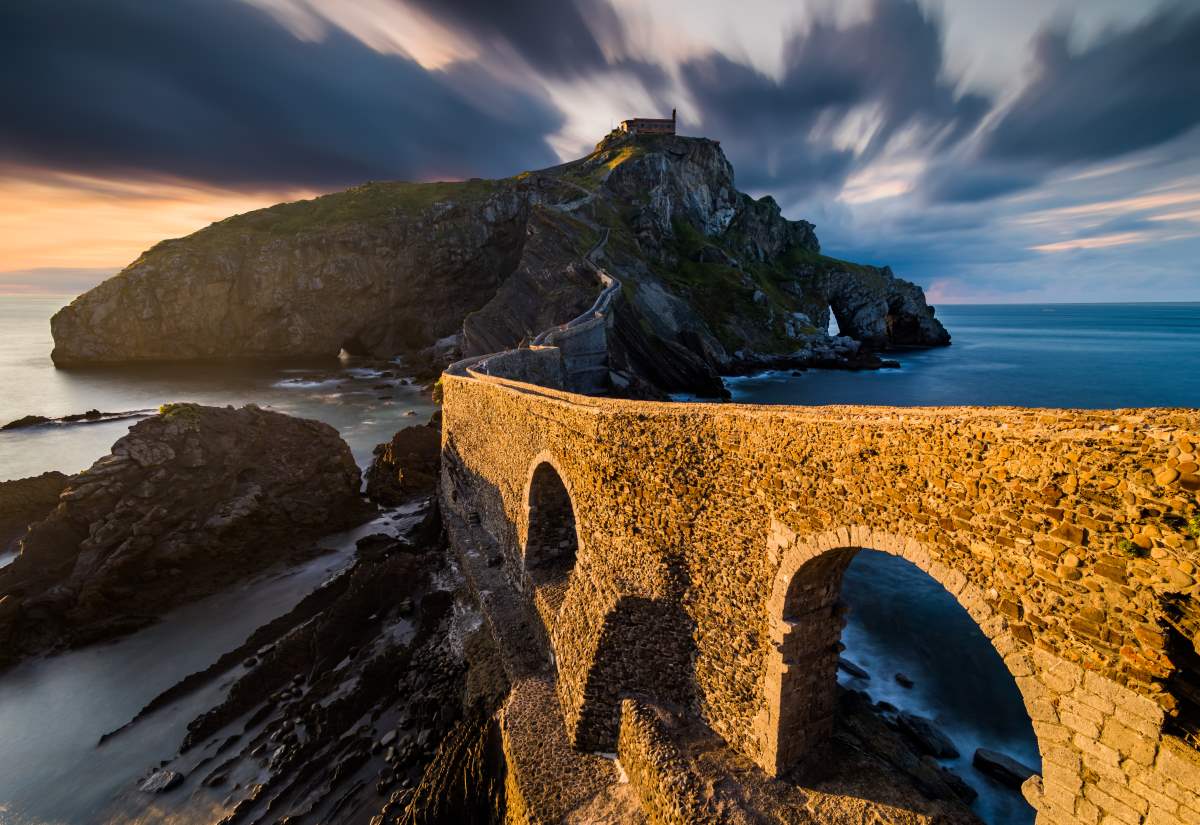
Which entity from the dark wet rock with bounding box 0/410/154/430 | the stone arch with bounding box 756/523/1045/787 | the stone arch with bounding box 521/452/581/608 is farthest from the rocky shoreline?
the dark wet rock with bounding box 0/410/154/430

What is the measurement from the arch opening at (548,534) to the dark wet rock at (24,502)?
86.1 feet

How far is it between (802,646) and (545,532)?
27.5ft

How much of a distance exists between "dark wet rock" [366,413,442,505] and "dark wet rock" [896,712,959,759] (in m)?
23.7

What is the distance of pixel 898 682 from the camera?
14867 mm

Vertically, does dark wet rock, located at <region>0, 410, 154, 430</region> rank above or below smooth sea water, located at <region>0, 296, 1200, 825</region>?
above

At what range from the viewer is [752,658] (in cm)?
841

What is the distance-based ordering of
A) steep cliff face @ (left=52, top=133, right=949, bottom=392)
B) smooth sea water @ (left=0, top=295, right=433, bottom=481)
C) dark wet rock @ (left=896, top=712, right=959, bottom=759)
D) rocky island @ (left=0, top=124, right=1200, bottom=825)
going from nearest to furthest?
1. rocky island @ (left=0, top=124, right=1200, bottom=825)
2. dark wet rock @ (left=896, top=712, right=959, bottom=759)
3. smooth sea water @ (left=0, top=295, right=433, bottom=481)
4. steep cliff face @ (left=52, top=133, right=949, bottom=392)

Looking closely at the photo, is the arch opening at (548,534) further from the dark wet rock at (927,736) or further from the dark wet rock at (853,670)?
the dark wet rock at (927,736)

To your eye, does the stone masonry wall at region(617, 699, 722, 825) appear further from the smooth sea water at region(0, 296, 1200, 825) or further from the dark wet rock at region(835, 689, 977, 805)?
the smooth sea water at region(0, 296, 1200, 825)

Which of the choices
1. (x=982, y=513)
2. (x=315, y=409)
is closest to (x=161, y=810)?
(x=982, y=513)

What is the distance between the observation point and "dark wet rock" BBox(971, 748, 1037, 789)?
1146cm

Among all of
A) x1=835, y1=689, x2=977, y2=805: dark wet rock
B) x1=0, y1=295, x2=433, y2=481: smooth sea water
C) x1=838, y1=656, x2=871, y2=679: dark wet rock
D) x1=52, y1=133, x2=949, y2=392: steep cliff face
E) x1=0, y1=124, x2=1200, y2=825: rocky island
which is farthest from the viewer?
x1=52, y1=133, x2=949, y2=392: steep cliff face

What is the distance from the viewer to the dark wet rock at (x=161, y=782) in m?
11.8

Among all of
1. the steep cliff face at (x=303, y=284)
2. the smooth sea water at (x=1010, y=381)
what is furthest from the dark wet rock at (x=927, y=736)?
the steep cliff face at (x=303, y=284)
